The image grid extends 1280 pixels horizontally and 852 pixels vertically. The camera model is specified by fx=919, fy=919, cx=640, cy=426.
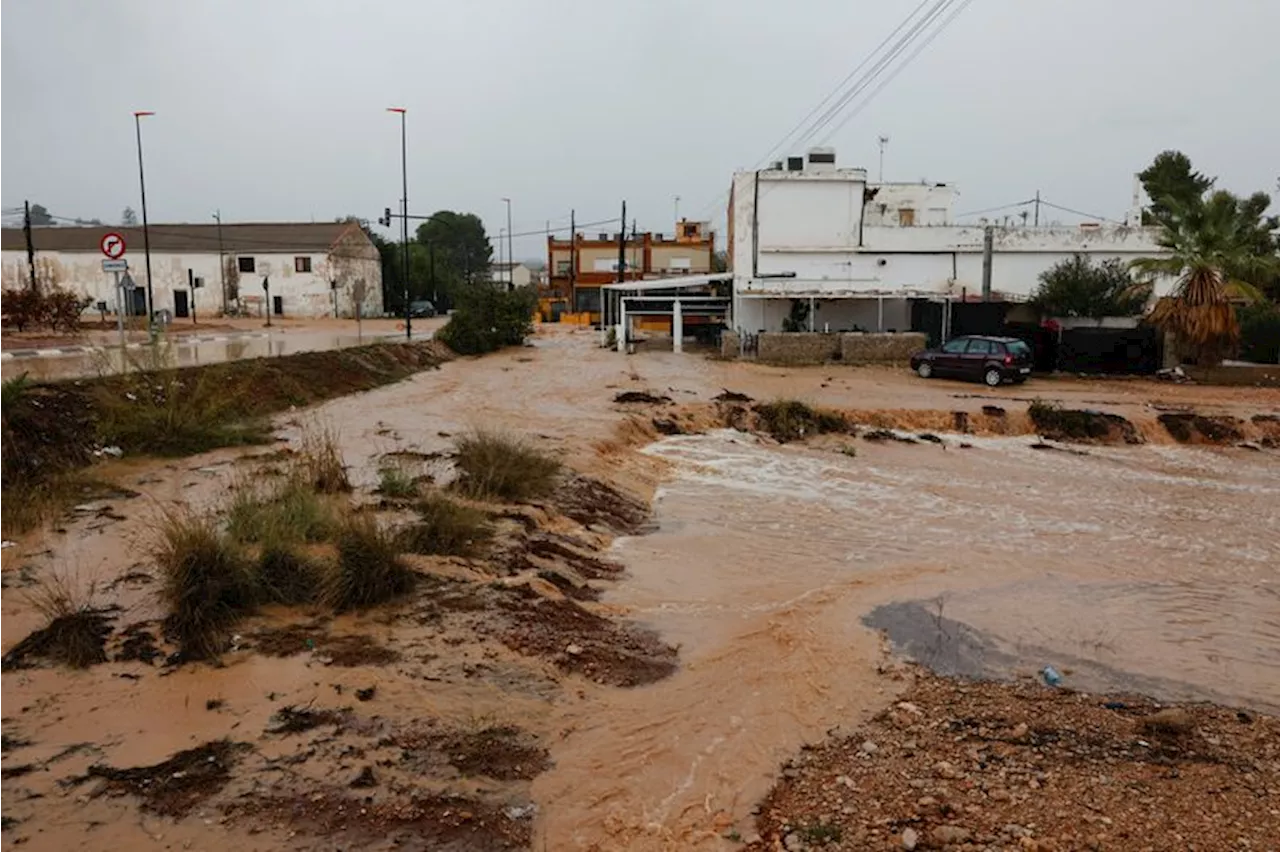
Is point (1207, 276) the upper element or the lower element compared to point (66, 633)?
upper

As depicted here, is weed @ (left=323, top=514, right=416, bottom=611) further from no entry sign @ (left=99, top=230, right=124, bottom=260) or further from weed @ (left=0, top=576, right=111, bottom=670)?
no entry sign @ (left=99, top=230, right=124, bottom=260)

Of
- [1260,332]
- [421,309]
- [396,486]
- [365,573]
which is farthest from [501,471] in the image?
[421,309]

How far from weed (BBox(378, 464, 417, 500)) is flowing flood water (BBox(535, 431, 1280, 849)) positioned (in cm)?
286

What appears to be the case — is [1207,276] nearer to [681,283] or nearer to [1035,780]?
[681,283]

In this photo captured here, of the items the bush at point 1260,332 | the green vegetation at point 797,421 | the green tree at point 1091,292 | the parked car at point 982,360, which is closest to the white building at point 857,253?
the green tree at point 1091,292

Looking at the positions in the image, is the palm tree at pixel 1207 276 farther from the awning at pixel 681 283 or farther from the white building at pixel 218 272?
the white building at pixel 218 272

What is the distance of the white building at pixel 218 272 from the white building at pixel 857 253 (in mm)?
30701

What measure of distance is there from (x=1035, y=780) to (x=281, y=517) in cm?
704

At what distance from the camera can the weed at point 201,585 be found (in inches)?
289

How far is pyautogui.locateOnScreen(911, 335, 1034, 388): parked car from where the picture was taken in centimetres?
2914

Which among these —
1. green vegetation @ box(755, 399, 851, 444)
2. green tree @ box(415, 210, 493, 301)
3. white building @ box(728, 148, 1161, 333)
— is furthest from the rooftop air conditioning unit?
green tree @ box(415, 210, 493, 301)

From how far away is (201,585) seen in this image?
7602 millimetres

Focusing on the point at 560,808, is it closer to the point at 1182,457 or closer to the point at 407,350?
the point at 1182,457

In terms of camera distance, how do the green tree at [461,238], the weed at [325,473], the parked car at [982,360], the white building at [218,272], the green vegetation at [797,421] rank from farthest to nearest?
the green tree at [461,238], the white building at [218,272], the parked car at [982,360], the green vegetation at [797,421], the weed at [325,473]
